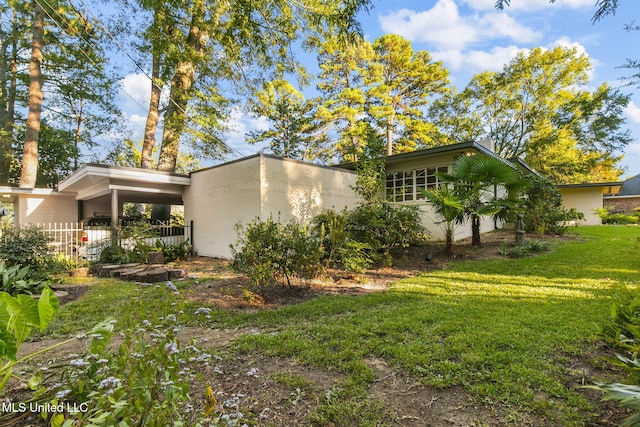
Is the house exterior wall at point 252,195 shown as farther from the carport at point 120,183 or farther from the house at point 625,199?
the house at point 625,199

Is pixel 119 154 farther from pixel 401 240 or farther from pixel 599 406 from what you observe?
pixel 599 406

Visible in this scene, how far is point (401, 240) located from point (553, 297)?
3.45 meters

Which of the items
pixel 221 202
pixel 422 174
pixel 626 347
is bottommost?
pixel 626 347

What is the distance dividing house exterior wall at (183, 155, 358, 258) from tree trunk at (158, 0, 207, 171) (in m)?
3.59

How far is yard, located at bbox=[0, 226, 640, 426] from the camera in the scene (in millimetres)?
1910

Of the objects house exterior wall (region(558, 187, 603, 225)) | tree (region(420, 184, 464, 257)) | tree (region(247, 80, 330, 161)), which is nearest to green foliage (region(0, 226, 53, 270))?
tree (region(420, 184, 464, 257))

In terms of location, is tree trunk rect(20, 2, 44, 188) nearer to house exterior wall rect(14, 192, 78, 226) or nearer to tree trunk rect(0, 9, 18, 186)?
house exterior wall rect(14, 192, 78, 226)

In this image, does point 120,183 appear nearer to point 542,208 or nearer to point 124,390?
point 124,390

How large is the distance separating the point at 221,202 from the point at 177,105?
6817mm

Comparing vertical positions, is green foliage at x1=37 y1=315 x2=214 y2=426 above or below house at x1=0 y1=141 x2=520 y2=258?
below

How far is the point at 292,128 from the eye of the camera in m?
20.6

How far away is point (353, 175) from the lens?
11.6 metres

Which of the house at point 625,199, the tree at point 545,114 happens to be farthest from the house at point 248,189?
the house at point 625,199

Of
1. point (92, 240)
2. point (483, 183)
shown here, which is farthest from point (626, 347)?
point (92, 240)
